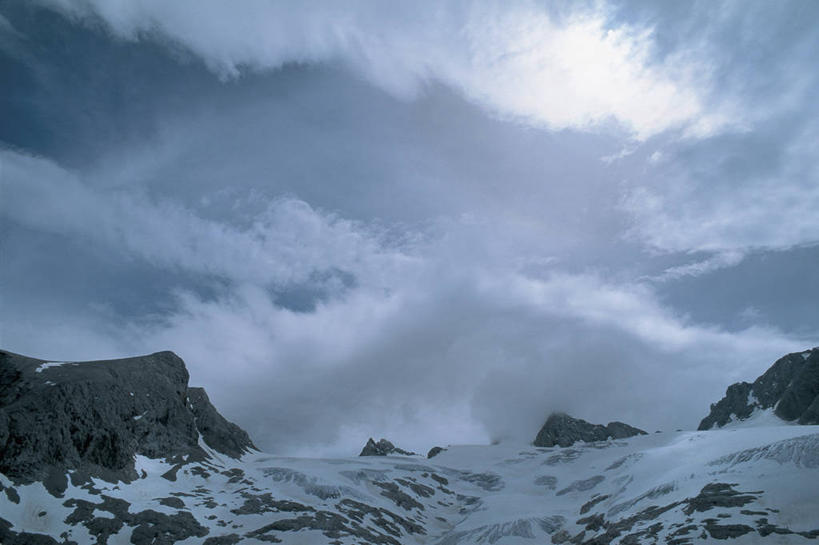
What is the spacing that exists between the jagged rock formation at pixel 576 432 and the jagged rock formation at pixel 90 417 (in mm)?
140132

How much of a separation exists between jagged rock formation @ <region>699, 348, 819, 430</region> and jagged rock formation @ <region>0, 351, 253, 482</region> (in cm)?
14005

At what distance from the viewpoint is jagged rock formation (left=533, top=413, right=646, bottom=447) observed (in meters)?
188

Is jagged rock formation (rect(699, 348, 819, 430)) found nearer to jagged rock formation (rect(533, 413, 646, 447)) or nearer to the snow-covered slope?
jagged rock formation (rect(533, 413, 646, 447))

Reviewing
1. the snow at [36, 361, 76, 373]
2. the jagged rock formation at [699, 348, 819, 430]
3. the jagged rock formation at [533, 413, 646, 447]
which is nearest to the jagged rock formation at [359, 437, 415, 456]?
the jagged rock formation at [533, 413, 646, 447]

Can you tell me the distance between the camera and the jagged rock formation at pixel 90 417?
197 feet

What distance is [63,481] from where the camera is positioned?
59.1m

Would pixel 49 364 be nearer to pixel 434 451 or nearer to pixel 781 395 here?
pixel 434 451

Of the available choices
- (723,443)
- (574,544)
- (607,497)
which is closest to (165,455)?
(574,544)

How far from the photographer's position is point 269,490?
7650cm

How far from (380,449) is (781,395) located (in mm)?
124684

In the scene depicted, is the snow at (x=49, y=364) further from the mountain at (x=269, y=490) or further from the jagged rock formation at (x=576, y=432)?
the jagged rock formation at (x=576, y=432)

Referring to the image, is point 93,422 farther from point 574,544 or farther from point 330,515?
point 574,544

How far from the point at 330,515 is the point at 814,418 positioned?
11770 centimetres

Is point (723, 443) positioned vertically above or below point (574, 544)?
above
